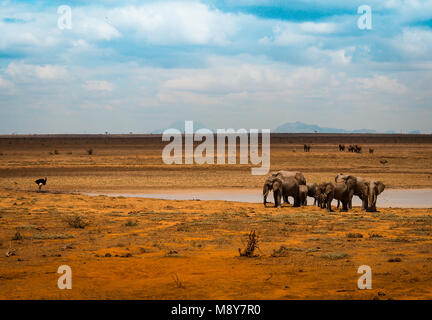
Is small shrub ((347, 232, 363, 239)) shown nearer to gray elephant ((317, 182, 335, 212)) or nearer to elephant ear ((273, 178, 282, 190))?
gray elephant ((317, 182, 335, 212))

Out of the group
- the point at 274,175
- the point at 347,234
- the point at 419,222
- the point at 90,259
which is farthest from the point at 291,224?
the point at 90,259

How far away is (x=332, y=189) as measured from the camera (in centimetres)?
2159

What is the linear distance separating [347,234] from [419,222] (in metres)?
3.91

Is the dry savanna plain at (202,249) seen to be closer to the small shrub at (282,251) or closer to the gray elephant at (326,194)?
the small shrub at (282,251)

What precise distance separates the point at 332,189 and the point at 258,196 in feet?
23.4

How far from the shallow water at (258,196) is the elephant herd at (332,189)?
2643mm

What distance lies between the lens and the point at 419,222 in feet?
59.7

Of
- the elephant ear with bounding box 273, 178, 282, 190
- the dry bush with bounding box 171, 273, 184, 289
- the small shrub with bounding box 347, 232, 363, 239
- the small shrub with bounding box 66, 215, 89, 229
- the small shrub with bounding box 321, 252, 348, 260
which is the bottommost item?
the dry bush with bounding box 171, 273, 184, 289

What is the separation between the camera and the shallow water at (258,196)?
82.5 feet

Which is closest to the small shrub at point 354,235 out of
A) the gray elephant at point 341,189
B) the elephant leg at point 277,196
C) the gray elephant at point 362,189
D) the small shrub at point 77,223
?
the gray elephant at point 341,189

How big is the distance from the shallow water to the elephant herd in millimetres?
2643

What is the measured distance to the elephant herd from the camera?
21.6 metres

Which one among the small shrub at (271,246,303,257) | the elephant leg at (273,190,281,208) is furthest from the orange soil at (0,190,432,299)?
the elephant leg at (273,190,281,208)
